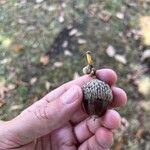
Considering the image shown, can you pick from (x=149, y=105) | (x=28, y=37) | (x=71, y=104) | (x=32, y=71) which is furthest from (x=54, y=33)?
(x=71, y=104)

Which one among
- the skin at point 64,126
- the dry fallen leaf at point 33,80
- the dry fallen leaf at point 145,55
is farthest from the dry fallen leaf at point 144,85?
the skin at point 64,126

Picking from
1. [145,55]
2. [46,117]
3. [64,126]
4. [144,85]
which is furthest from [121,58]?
[46,117]

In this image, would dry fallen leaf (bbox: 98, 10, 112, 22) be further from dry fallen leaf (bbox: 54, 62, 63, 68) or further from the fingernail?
the fingernail

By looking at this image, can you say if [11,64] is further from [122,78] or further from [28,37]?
[122,78]

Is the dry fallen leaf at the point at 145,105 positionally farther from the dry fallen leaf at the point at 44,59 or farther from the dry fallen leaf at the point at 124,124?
the dry fallen leaf at the point at 44,59

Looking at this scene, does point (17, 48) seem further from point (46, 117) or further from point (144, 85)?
point (46, 117)

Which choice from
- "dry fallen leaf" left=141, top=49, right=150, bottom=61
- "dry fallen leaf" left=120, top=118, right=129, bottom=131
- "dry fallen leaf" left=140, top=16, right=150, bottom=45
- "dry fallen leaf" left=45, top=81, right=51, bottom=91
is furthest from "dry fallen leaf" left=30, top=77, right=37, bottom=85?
"dry fallen leaf" left=140, top=16, right=150, bottom=45
